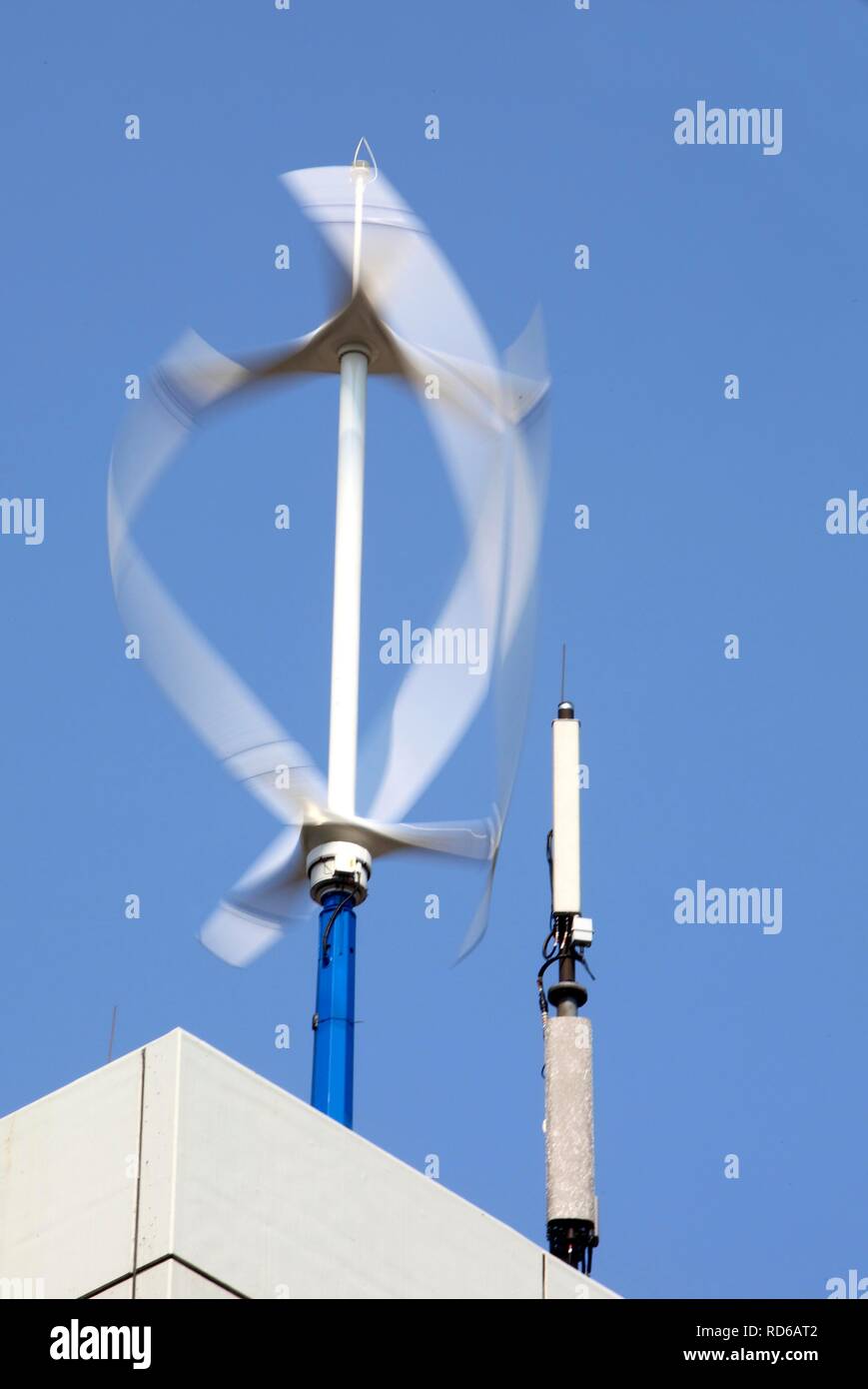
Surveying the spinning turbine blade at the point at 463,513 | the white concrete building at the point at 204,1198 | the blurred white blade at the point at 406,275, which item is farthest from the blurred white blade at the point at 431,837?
the white concrete building at the point at 204,1198

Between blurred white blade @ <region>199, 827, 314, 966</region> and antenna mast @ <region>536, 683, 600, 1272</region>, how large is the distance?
201 inches

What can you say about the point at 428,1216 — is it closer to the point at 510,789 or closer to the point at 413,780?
the point at 510,789

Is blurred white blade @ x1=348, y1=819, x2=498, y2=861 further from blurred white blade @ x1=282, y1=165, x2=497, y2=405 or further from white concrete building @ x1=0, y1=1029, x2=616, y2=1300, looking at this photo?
white concrete building @ x1=0, y1=1029, x2=616, y2=1300

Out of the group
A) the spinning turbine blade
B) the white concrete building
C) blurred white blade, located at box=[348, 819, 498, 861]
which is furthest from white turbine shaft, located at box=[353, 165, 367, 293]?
the white concrete building

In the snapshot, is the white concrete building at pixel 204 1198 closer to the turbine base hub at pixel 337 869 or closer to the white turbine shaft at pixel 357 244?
the turbine base hub at pixel 337 869

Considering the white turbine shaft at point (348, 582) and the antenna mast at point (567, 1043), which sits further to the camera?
the white turbine shaft at point (348, 582)

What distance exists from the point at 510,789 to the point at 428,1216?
51.0ft

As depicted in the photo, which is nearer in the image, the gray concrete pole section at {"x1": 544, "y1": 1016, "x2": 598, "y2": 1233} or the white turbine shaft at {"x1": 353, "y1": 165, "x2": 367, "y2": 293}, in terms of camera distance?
the gray concrete pole section at {"x1": 544, "y1": 1016, "x2": 598, "y2": 1233}

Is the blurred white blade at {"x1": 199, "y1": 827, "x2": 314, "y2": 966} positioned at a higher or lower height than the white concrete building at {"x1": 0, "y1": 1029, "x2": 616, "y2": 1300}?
higher

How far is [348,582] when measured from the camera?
41.3 metres

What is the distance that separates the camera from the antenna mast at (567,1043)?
30.8 meters

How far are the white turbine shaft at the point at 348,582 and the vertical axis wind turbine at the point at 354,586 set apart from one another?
0.03 metres

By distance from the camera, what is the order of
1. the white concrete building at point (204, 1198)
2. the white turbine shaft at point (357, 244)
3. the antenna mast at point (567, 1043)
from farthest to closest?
the white turbine shaft at point (357, 244), the antenna mast at point (567, 1043), the white concrete building at point (204, 1198)

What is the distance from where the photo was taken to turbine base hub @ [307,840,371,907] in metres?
38.5
